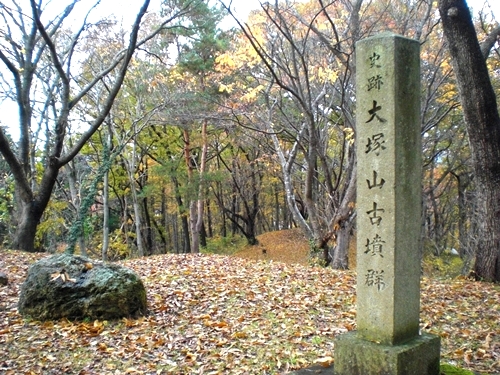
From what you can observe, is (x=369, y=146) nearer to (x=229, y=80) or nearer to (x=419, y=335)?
(x=419, y=335)

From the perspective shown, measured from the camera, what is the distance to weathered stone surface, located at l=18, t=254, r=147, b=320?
546 centimetres

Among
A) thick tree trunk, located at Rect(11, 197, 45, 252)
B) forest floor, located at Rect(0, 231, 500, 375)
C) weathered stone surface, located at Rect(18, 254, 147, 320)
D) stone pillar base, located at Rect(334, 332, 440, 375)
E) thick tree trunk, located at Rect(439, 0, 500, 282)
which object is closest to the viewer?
stone pillar base, located at Rect(334, 332, 440, 375)

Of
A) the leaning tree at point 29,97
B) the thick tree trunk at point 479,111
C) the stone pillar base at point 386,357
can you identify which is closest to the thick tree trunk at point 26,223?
the leaning tree at point 29,97

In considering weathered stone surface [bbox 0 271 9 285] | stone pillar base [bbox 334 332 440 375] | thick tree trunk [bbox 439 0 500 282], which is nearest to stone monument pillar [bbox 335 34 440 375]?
stone pillar base [bbox 334 332 440 375]

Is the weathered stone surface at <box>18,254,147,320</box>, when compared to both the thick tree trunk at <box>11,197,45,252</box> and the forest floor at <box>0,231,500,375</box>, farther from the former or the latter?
the thick tree trunk at <box>11,197,45,252</box>

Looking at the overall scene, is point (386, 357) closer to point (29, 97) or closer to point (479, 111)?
point (479, 111)

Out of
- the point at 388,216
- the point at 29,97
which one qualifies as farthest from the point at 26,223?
the point at 388,216

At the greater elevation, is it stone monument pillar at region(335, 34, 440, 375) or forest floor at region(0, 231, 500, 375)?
stone monument pillar at region(335, 34, 440, 375)

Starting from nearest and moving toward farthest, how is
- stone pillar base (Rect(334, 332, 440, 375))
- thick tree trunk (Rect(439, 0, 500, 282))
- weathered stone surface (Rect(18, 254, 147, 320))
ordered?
stone pillar base (Rect(334, 332, 440, 375)) → weathered stone surface (Rect(18, 254, 147, 320)) → thick tree trunk (Rect(439, 0, 500, 282))

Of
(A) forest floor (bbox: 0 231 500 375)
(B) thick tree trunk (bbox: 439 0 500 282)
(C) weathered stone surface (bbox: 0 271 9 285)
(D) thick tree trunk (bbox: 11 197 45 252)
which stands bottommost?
(A) forest floor (bbox: 0 231 500 375)

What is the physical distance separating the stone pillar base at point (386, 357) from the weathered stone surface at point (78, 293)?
324 centimetres

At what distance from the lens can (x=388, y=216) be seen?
3090 mm

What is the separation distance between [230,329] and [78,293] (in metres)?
2.04

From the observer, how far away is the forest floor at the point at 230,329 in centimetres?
425
